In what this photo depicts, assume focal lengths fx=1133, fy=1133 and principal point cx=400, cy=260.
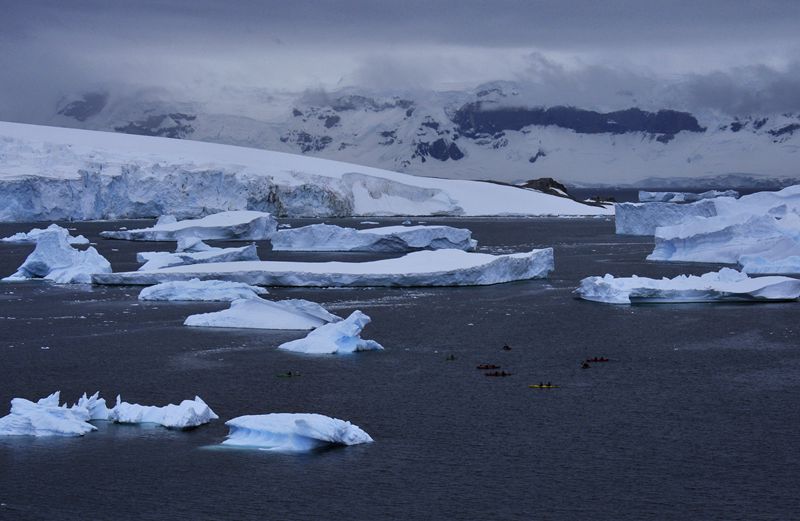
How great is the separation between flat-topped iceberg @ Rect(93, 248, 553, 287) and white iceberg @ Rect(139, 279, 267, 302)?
4.78ft

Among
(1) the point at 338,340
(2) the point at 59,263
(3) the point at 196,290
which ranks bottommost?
(1) the point at 338,340

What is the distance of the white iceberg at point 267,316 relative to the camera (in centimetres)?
2066

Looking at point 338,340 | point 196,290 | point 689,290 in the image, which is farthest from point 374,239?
point 338,340

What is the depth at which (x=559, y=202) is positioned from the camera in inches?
2869

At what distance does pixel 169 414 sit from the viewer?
13.5m

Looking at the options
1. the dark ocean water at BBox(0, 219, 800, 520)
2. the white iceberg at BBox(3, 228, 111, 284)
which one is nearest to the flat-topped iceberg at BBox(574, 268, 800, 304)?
the dark ocean water at BBox(0, 219, 800, 520)

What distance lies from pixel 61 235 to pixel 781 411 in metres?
21.0

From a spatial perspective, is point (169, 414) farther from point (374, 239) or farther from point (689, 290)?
point (374, 239)

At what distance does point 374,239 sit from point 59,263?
10879 millimetres

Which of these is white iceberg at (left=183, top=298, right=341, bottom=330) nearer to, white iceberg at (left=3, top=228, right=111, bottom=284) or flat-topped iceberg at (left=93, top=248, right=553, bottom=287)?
flat-topped iceberg at (left=93, top=248, right=553, bottom=287)

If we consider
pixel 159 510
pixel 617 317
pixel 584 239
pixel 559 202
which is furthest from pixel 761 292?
pixel 559 202

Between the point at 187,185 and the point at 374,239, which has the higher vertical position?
the point at 187,185

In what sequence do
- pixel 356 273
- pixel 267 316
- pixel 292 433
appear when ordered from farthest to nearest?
pixel 356 273
pixel 267 316
pixel 292 433

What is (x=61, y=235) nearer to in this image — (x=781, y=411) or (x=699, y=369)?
(x=699, y=369)
